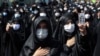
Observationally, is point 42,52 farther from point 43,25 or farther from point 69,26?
point 69,26

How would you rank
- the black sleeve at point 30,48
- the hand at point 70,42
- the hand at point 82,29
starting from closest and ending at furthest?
the black sleeve at point 30,48
the hand at point 82,29
the hand at point 70,42

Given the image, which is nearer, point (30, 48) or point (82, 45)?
point (30, 48)

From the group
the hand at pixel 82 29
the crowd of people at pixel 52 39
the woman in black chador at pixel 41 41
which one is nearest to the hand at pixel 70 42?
the crowd of people at pixel 52 39

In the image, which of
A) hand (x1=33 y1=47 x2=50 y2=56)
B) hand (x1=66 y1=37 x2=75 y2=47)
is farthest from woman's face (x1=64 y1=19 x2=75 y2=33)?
hand (x1=33 y1=47 x2=50 y2=56)

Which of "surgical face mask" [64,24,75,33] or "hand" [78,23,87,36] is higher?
"hand" [78,23,87,36]

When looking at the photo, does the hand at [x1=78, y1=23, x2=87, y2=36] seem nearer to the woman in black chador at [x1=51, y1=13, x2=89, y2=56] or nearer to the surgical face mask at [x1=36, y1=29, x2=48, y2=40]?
the woman in black chador at [x1=51, y1=13, x2=89, y2=56]

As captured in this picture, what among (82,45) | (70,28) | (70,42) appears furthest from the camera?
Answer: (70,28)

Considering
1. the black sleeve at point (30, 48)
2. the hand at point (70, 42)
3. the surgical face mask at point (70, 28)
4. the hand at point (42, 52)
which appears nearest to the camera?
the hand at point (42, 52)

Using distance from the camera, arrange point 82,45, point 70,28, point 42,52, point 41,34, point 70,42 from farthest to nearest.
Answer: point 70,28 < point 70,42 < point 82,45 < point 41,34 < point 42,52

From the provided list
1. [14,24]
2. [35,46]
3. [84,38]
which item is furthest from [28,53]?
[14,24]

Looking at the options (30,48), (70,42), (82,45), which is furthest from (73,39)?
(30,48)

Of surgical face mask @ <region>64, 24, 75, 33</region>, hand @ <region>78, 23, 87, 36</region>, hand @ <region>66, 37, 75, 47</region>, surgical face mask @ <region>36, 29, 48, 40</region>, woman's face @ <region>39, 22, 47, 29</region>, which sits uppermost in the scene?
woman's face @ <region>39, 22, 47, 29</region>

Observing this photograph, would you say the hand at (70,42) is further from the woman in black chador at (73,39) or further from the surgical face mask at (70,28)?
the surgical face mask at (70,28)

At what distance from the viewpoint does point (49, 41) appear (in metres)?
5.91
